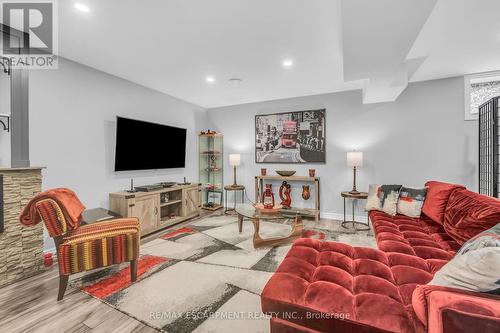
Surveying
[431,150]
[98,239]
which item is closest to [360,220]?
[431,150]

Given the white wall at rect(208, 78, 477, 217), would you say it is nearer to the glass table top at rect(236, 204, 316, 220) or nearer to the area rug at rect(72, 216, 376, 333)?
the area rug at rect(72, 216, 376, 333)

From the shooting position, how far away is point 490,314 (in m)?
0.79

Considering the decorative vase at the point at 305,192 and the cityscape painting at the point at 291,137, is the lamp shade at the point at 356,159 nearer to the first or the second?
the cityscape painting at the point at 291,137

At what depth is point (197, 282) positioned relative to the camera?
2.04 meters

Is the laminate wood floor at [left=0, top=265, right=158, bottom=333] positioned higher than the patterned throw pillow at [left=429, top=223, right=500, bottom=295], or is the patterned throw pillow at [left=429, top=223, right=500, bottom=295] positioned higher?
the patterned throw pillow at [left=429, top=223, right=500, bottom=295]

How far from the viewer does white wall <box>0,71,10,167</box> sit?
230 cm

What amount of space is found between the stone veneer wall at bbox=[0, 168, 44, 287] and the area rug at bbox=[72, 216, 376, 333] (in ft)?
1.93

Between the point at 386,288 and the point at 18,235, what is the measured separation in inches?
123

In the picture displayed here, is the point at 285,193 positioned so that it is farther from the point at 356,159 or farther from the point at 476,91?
the point at 476,91

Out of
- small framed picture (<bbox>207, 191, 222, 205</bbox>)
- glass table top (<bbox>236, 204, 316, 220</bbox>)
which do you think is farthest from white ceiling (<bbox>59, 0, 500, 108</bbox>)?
small framed picture (<bbox>207, 191, 222, 205</bbox>)

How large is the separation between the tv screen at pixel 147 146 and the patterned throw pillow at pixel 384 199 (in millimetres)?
3499

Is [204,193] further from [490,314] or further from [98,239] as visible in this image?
[490,314]

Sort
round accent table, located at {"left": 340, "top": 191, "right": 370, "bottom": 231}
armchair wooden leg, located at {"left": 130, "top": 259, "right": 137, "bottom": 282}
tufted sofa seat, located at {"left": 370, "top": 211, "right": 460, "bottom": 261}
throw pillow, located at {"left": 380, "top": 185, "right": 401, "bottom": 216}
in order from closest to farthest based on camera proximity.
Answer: tufted sofa seat, located at {"left": 370, "top": 211, "right": 460, "bottom": 261}, armchair wooden leg, located at {"left": 130, "top": 259, "right": 137, "bottom": 282}, throw pillow, located at {"left": 380, "top": 185, "right": 401, "bottom": 216}, round accent table, located at {"left": 340, "top": 191, "right": 370, "bottom": 231}

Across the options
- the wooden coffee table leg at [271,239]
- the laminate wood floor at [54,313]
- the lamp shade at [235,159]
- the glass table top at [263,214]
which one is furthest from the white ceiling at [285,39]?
the laminate wood floor at [54,313]
